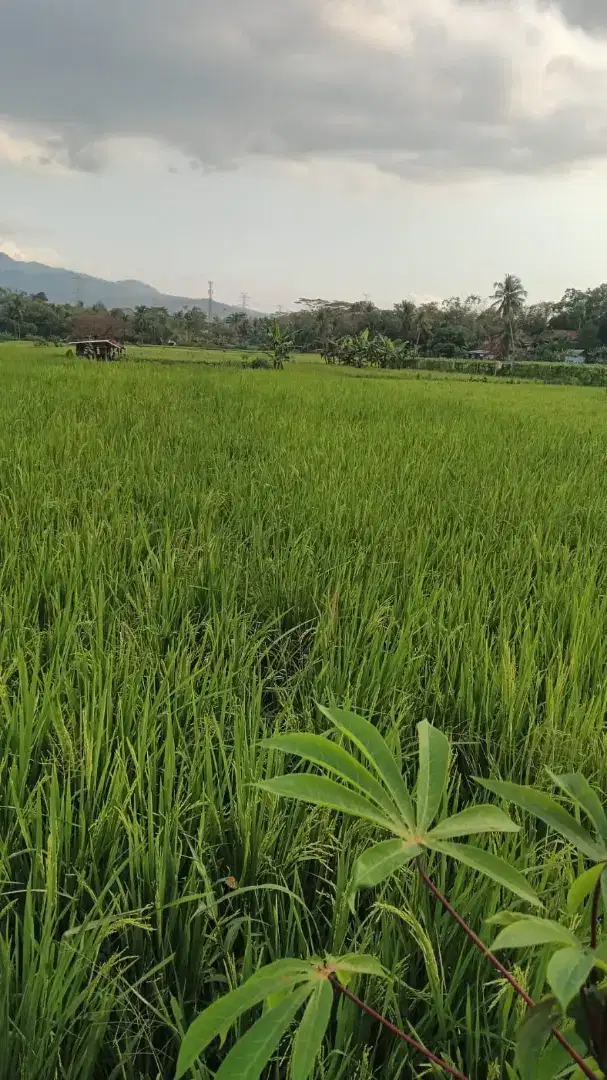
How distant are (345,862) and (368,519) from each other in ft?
5.46

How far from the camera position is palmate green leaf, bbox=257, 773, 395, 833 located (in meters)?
0.34

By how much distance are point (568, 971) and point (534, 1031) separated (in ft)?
0.24

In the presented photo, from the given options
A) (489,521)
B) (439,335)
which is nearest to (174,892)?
(489,521)

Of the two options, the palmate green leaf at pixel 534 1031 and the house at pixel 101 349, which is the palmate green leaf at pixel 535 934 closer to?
the palmate green leaf at pixel 534 1031

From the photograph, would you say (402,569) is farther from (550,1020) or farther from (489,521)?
(550,1020)

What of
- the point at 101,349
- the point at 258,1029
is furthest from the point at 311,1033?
the point at 101,349

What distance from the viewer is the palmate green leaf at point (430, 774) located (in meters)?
0.36

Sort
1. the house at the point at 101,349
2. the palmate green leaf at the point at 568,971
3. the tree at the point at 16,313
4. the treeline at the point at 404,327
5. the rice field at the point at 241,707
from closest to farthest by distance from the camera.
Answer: the palmate green leaf at the point at 568,971 < the rice field at the point at 241,707 < the house at the point at 101,349 < the treeline at the point at 404,327 < the tree at the point at 16,313

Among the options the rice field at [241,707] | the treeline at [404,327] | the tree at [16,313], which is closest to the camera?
the rice field at [241,707]

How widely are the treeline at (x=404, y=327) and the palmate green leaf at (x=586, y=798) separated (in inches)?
1790

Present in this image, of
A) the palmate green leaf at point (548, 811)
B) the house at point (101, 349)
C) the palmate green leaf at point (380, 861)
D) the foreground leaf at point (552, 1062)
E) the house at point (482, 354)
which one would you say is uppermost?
the house at point (482, 354)

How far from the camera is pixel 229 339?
2953 inches

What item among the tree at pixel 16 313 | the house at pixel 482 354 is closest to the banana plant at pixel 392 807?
the house at pixel 482 354

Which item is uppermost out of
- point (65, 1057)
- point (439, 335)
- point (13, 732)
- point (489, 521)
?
point (439, 335)
